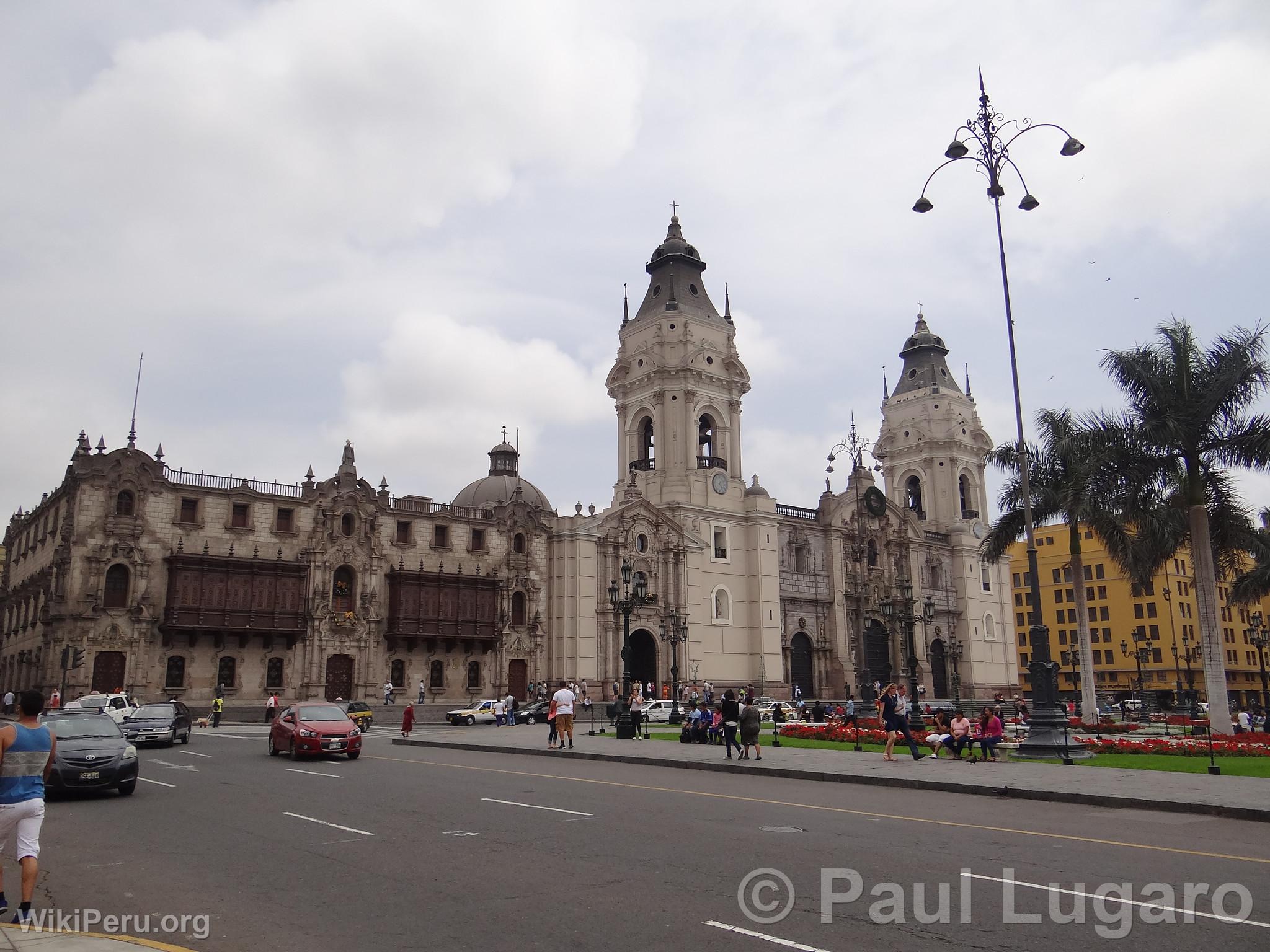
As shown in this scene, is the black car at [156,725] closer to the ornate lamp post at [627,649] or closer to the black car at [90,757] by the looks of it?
the black car at [90,757]

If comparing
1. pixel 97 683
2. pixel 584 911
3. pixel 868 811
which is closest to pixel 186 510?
pixel 97 683

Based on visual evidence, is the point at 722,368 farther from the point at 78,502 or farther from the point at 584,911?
the point at 584,911

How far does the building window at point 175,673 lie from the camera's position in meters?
44.6

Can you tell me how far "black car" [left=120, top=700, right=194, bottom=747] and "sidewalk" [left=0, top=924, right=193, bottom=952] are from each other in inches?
870

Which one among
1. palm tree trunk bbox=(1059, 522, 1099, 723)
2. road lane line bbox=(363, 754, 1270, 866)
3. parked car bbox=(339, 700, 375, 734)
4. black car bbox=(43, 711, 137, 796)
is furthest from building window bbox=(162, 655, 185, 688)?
palm tree trunk bbox=(1059, 522, 1099, 723)

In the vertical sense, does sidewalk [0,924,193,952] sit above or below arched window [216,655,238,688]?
below

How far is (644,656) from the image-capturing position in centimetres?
5853

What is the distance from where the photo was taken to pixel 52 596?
42531 mm

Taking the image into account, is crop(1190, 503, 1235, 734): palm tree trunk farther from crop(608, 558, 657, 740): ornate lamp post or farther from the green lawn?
crop(608, 558, 657, 740): ornate lamp post

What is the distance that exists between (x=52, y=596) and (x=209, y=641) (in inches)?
268

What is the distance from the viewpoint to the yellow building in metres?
86.8

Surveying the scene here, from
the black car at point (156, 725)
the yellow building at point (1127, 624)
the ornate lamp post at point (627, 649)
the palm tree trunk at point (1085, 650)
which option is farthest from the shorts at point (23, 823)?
the yellow building at point (1127, 624)

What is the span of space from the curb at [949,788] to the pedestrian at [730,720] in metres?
1.36

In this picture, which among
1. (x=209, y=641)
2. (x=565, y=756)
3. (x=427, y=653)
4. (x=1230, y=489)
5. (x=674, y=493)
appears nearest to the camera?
(x=565, y=756)
